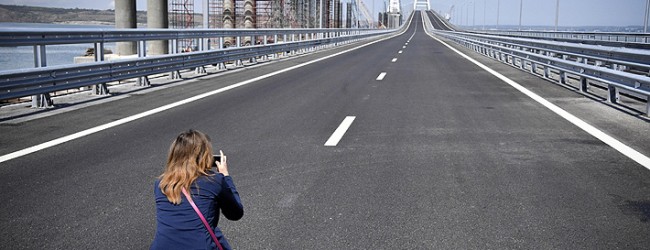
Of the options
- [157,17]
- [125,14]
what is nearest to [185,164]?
[125,14]

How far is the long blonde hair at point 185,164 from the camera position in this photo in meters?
2.94

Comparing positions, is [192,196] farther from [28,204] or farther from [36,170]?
[36,170]

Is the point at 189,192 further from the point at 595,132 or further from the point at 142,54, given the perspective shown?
the point at 142,54

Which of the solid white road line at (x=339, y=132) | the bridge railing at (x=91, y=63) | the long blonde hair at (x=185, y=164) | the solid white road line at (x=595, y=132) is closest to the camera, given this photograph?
the long blonde hair at (x=185, y=164)

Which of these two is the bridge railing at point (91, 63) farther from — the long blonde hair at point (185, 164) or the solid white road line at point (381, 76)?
the long blonde hair at point (185, 164)

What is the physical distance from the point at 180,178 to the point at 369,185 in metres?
2.91

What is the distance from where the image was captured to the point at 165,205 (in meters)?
2.99

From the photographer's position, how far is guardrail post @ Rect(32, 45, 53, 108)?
9938 millimetres

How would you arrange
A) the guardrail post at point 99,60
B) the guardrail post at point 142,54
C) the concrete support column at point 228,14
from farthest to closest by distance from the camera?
1. the concrete support column at point 228,14
2. the guardrail post at point 142,54
3. the guardrail post at point 99,60

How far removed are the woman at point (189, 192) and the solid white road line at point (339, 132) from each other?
174 inches

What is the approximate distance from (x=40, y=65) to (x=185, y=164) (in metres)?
8.09

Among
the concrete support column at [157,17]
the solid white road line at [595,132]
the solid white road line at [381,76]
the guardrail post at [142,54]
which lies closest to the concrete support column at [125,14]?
the concrete support column at [157,17]

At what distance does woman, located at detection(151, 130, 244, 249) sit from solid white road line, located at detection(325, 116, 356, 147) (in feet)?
14.5

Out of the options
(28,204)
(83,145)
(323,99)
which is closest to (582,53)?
(323,99)
